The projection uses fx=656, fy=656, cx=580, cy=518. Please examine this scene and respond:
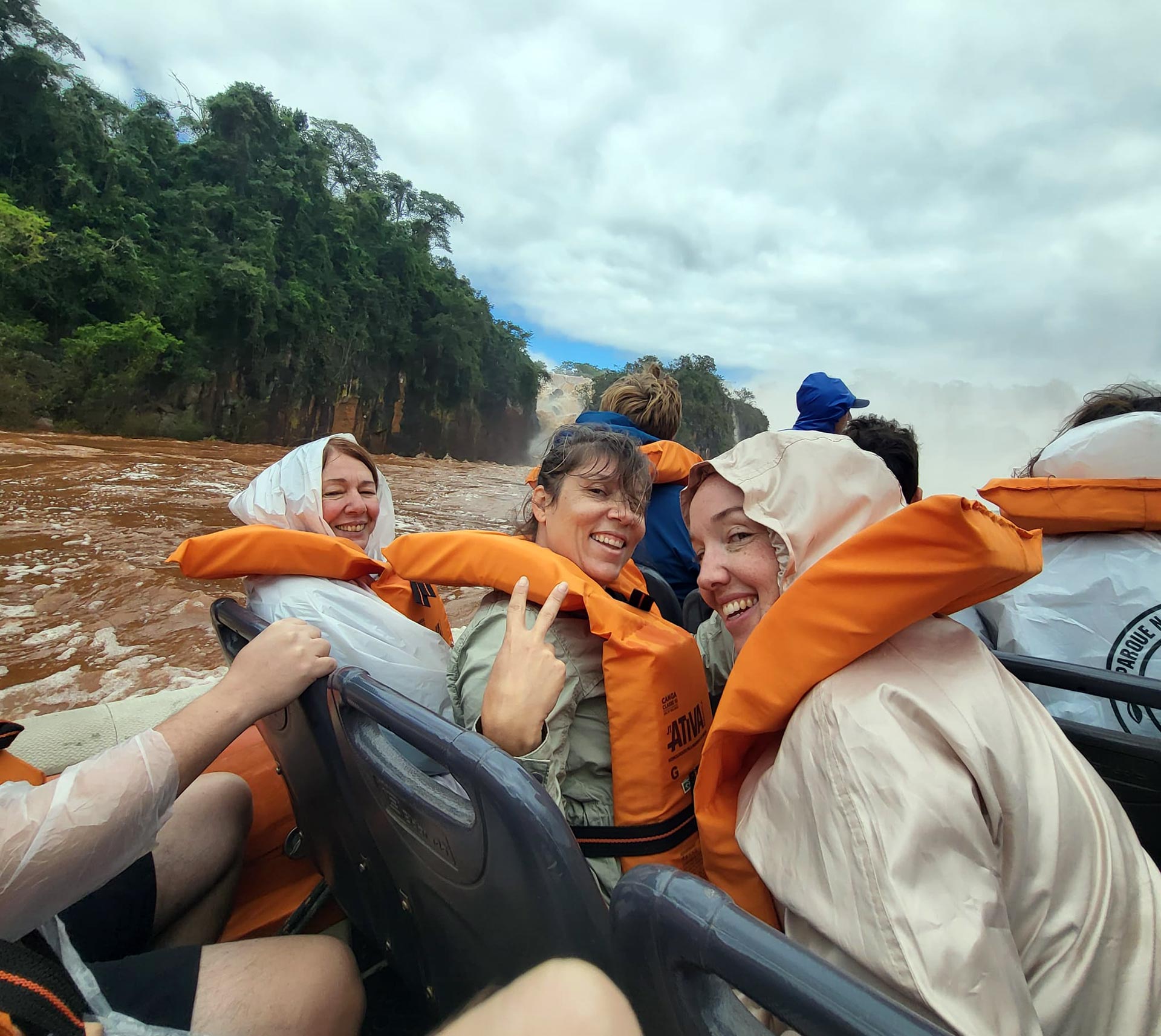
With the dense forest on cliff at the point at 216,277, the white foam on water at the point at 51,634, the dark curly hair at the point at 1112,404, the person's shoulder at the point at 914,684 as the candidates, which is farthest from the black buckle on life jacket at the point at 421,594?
the dense forest on cliff at the point at 216,277

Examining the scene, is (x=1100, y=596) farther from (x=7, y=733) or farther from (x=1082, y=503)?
(x=7, y=733)

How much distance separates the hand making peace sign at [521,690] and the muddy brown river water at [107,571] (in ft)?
9.57

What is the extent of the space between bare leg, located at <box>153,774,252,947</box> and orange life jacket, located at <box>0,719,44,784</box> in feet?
0.97

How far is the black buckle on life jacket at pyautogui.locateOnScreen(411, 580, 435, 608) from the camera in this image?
2158 mm

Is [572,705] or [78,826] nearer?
[78,826]

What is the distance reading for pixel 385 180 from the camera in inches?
1258

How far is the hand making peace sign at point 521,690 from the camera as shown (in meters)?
1.14

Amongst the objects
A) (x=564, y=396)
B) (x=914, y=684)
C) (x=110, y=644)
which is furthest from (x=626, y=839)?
(x=564, y=396)

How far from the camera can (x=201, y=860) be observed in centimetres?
149

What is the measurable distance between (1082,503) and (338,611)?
186 cm

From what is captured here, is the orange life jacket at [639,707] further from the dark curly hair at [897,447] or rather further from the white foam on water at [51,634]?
the white foam on water at [51,634]

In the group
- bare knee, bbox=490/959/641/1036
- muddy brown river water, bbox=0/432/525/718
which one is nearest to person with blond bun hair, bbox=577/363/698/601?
bare knee, bbox=490/959/641/1036

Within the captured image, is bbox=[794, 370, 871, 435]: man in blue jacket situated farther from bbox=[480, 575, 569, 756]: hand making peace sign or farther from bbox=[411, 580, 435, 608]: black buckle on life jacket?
bbox=[480, 575, 569, 756]: hand making peace sign

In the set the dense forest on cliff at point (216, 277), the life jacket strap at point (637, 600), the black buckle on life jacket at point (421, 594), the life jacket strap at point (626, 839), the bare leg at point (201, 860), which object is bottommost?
the bare leg at point (201, 860)
